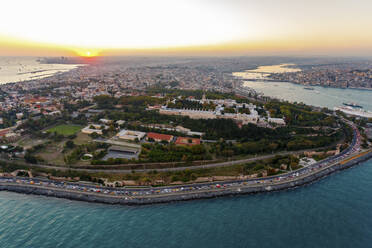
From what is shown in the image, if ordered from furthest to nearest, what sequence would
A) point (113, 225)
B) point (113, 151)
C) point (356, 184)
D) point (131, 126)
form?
point (131, 126) < point (113, 151) < point (356, 184) < point (113, 225)

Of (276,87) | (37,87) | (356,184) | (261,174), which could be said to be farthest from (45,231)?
(276,87)

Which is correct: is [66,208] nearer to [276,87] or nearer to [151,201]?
[151,201]

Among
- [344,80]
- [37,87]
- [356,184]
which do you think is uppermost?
[344,80]

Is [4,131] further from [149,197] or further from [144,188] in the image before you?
[149,197]

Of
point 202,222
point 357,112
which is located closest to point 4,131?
point 202,222

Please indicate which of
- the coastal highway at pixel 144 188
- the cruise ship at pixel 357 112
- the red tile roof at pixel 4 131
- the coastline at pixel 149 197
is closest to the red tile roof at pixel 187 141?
the coastal highway at pixel 144 188

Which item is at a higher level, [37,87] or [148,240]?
[37,87]

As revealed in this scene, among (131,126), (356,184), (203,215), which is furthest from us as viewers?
(131,126)
